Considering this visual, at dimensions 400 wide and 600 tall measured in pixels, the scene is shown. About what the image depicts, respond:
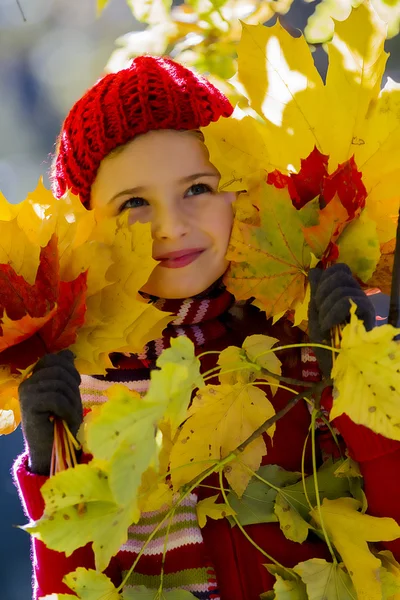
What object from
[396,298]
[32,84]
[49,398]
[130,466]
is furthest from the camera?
[32,84]

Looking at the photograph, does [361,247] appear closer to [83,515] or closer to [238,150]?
[238,150]

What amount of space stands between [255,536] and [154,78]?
69 cm

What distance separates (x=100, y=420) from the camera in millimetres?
584

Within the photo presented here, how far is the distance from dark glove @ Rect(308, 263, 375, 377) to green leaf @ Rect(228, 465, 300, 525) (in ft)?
0.79

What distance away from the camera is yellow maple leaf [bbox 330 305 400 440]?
2.07ft

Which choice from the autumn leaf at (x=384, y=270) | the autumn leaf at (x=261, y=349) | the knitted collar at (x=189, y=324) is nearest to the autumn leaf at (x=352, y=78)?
the autumn leaf at (x=384, y=270)

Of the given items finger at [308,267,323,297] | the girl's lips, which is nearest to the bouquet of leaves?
the girl's lips

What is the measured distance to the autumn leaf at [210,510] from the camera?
38.6 inches

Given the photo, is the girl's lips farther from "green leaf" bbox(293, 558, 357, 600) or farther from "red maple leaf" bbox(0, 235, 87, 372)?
"green leaf" bbox(293, 558, 357, 600)

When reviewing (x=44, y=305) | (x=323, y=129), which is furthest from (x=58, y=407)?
(x=323, y=129)

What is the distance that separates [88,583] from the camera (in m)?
0.76

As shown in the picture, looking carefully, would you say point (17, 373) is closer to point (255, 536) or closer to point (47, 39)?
point (255, 536)

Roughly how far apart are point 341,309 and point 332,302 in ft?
0.05

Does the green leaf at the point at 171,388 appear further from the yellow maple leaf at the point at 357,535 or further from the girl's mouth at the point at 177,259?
the girl's mouth at the point at 177,259
